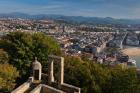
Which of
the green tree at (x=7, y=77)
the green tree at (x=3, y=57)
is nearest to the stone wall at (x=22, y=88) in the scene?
the green tree at (x=7, y=77)

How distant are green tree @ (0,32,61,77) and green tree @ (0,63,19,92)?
10.1 feet

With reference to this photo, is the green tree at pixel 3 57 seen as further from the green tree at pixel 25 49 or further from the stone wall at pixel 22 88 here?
the stone wall at pixel 22 88

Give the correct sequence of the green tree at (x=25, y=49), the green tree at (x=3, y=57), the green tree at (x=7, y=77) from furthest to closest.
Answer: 1. the green tree at (x=25, y=49)
2. the green tree at (x=3, y=57)
3. the green tree at (x=7, y=77)

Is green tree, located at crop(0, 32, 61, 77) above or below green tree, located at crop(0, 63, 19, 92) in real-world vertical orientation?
above

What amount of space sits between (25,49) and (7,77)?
563cm

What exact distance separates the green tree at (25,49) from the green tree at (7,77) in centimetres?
309

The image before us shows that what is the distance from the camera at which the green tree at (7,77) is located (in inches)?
1022

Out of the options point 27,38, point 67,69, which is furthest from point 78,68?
point 27,38

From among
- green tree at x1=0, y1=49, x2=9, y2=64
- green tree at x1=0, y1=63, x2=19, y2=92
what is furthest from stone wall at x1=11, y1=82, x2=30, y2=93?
green tree at x1=0, y1=49, x2=9, y2=64

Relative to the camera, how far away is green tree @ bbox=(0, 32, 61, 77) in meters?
31.0

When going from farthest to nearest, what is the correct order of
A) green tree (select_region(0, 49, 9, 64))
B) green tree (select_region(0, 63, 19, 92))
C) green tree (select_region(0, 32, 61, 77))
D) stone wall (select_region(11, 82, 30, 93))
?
green tree (select_region(0, 32, 61, 77)) < green tree (select_region(0, 49, 9, 64)) < green tree (select_region(0, 63, 19, 92)) < stone wall (select_region(11, 82, 30, 93))

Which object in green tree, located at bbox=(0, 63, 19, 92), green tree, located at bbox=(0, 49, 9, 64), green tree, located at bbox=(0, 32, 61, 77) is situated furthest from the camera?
green tree, located at bbox=(0, 32, 61, 77)

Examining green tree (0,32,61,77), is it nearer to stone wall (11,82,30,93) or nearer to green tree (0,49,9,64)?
green tree (0,49,9,64)

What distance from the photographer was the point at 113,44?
13575 cm
